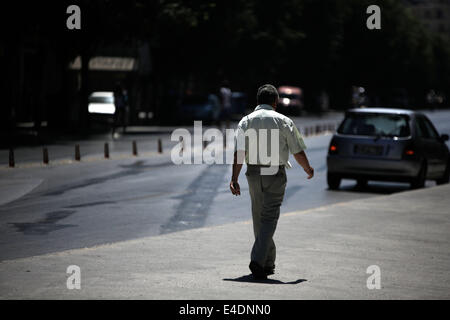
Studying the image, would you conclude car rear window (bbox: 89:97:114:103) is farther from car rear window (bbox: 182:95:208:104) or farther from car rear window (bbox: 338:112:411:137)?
car rear window (bbox: 338:112:411:137)

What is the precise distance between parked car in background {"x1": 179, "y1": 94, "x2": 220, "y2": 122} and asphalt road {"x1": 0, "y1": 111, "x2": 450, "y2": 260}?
24.9 meters

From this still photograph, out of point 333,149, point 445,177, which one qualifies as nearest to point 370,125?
point 333,149

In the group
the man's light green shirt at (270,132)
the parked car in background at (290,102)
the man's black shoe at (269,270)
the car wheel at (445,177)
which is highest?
the man's light green shirt at (270,132)

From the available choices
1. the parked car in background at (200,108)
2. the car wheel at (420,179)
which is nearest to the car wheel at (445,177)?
the car wheel at (420,179)

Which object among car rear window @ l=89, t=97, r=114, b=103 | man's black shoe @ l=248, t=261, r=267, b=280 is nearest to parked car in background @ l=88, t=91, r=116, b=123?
car rear window @ l=89, t=97, r=114, b=103

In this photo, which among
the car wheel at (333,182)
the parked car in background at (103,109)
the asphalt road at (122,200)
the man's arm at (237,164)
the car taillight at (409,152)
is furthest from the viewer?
the parked car in background at (103,109)

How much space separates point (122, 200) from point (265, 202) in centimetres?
732

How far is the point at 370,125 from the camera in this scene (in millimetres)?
17328

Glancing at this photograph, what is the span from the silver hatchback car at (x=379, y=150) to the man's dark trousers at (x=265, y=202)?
938 centimetres

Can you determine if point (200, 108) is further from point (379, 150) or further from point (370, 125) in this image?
point (379, 150)

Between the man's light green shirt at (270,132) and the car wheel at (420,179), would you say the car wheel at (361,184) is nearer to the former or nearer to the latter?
the car wheel at (420,179)

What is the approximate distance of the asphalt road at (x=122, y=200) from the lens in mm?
11164

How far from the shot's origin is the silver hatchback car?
17094mm
